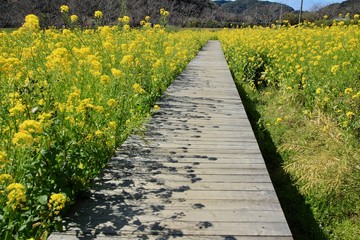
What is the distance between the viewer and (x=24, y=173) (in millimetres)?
1917

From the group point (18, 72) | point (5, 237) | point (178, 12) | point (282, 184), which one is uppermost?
point (178, 12)

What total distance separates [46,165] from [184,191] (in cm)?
93

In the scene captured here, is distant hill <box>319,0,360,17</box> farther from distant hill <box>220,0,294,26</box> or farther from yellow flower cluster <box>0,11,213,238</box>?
yellow flower cluster <box>0,11,213,238</box>

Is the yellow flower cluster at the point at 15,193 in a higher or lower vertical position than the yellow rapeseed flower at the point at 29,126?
lower

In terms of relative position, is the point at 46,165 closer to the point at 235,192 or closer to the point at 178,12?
the point at 235,192

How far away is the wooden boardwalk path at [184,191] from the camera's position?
1.99m

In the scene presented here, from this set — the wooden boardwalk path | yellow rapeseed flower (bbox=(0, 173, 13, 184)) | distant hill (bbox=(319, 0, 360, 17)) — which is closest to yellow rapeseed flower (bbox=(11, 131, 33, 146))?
yellow rapeseed flower (bbox=(0, 173, 13, 184))

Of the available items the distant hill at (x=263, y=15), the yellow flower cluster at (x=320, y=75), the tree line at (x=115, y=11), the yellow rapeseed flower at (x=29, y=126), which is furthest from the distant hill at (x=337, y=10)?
the yellow rapeseed flower at (x=29, y=126)

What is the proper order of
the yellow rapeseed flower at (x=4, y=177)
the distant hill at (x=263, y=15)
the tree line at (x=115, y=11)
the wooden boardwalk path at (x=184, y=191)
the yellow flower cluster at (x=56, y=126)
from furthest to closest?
the distant hill at (x=263, y=15) → the tree line at (x=115, y=11) → the wooden boardwalk path at (x=184, y=191) → the yellow flower cluster at (x=56, y=126) → the yellow rapeseed flower at (x=4, y=177)

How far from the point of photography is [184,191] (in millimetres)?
2410

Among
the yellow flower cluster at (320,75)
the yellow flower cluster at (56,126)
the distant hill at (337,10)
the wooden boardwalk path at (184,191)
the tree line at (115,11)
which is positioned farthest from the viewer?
the distant hill at (337,10)

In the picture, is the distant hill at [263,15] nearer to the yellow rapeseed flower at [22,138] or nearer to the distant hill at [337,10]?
the distant hill at [337,10]

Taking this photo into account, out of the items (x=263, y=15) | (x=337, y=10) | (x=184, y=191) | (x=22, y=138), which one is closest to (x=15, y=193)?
(x=22, y=138)

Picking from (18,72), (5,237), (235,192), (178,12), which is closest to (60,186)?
(5,237)
